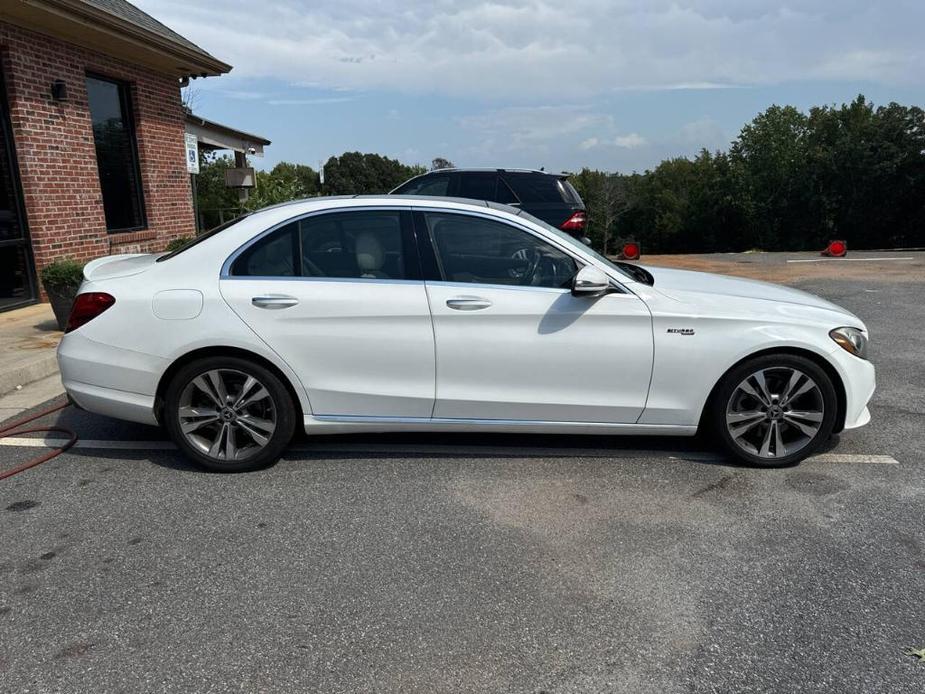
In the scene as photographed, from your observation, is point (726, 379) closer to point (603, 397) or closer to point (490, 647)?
point (603, 397)

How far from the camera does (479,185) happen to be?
10086 mm

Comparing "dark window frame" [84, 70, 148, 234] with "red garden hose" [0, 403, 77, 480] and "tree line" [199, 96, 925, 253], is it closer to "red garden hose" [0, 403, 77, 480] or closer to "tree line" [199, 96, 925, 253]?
"red garden hose" [0, 403, 77, 480]

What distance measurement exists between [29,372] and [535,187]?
21.9 feet

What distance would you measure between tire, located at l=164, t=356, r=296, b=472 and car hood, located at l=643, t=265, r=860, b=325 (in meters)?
2.39

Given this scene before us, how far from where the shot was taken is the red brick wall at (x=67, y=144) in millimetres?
8438

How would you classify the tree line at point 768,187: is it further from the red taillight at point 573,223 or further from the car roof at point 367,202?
the car roof at point 367,202

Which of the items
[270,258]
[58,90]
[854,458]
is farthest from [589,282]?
[58,90]

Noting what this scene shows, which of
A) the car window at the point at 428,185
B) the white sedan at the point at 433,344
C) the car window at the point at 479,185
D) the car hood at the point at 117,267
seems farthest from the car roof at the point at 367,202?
the car window at the point at 428,185

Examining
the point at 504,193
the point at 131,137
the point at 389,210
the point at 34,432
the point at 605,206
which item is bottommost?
the point at 605,206

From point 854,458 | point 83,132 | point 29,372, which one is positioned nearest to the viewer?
point 854,458

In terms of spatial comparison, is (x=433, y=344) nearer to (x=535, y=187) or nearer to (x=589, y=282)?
(x=589, y=282)

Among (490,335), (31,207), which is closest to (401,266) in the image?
(490,335)

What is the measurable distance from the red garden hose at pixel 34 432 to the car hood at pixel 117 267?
116 centimetres

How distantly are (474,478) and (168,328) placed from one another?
197cm
